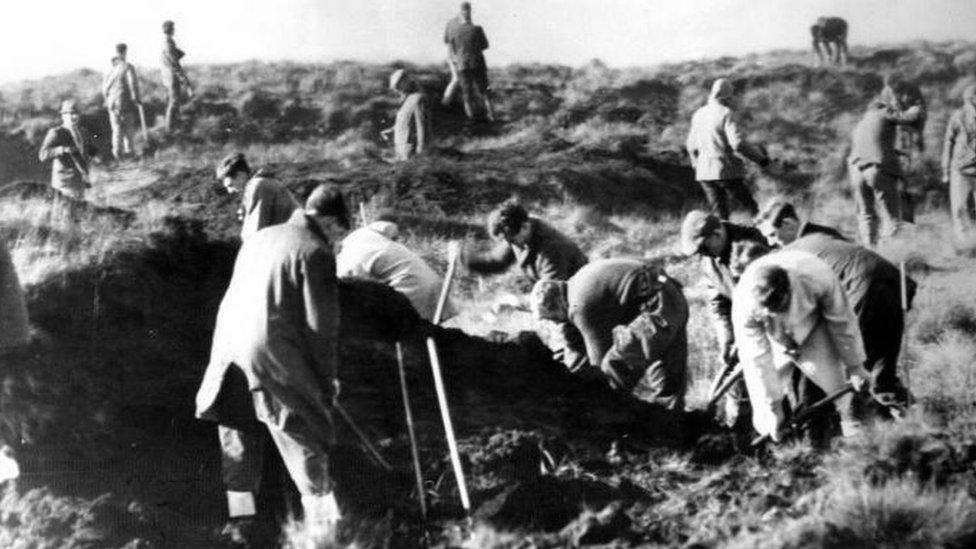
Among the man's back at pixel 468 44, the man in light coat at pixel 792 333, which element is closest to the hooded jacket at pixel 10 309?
the man in light coat at pixel 792 333

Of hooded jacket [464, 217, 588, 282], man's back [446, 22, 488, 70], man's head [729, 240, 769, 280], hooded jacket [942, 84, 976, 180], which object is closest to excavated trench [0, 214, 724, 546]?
hooded jacket [464, 217, 588, 282]

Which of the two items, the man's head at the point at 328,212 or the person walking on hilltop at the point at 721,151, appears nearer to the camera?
the man's head at the point at 328,212

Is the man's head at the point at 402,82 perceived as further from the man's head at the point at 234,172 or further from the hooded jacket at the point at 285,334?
the hooded jacket at the point at 285,334

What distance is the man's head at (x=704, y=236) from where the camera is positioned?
268 inches

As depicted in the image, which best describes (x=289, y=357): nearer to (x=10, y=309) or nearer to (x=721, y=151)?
(x=10, y=309)

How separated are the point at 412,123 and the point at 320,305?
633cm

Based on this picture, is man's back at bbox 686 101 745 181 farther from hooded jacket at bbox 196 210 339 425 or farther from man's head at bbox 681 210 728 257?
hooded jacket at bbox 196 210 339 425

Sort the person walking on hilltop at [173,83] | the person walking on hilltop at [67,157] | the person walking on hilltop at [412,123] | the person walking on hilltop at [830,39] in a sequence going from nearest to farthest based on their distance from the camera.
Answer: the person walking on hilltop at [830,39], the person walking on hilltop at [412,123], the person walking on hilltop at [173,83], the person walking on hilltop at [67,157]

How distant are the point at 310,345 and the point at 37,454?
1.77 metres

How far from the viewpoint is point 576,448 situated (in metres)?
6.68

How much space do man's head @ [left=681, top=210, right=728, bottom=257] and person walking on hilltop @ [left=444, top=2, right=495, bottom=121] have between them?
3.75 meters

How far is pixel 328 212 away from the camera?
5945 mm

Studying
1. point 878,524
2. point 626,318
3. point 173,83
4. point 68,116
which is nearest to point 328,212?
point 626,318

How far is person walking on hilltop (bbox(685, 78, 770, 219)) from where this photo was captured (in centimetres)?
970
